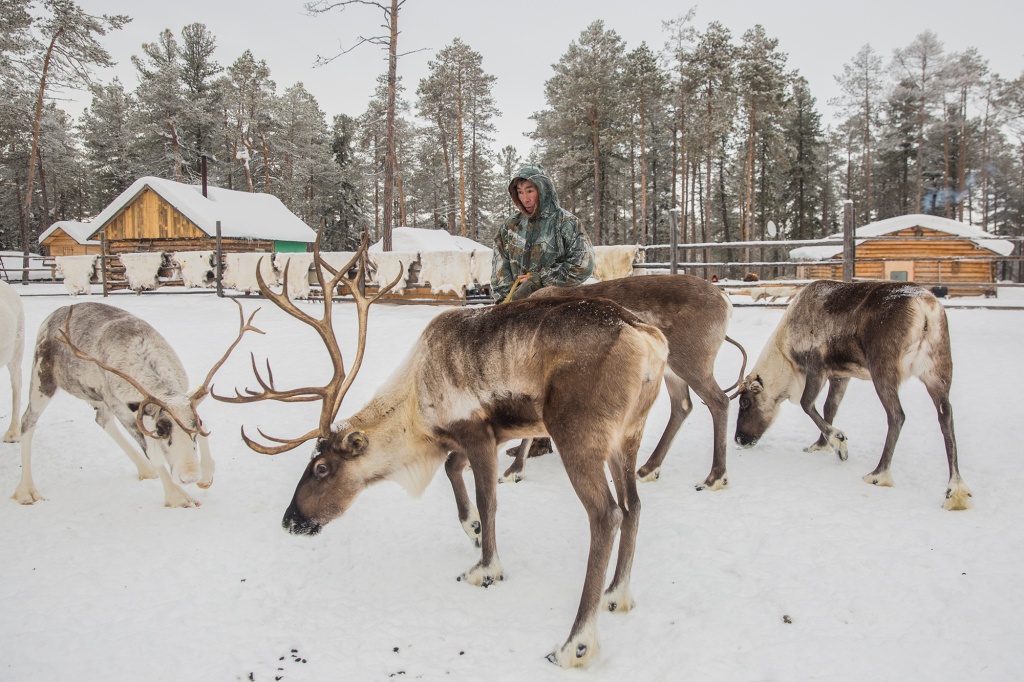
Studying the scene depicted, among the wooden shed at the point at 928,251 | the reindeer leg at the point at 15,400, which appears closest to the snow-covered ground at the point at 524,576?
the reindeer leg at the point at 15,400

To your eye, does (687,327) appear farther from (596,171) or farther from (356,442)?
(596,171)

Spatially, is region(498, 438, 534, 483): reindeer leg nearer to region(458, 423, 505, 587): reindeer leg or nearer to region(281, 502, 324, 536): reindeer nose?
region(458, 423, 505, 587): reindeer leg

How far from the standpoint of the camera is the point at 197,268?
1681 cm

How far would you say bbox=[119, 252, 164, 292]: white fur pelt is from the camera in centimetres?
1730

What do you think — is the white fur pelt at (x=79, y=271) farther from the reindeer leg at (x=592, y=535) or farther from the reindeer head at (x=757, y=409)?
the reindeer leg at (x=592, y=535)

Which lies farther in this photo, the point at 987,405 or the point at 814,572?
the point at 987,405

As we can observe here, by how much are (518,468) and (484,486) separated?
1652 millimetres

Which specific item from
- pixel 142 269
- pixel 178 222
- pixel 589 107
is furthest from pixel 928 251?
pixel 178 222

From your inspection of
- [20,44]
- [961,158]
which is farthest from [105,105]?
[961,158]

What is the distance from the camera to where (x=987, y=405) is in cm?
565

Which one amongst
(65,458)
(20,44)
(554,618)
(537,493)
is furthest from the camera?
(20,44)

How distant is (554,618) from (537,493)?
1.56 m

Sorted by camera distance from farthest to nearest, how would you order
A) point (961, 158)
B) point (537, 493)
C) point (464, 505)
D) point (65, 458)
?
point (961, 158), point (65, 458), point (537, 493), point (464, 505)

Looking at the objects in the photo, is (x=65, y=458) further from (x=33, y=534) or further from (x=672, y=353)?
(x=672, y=353)
